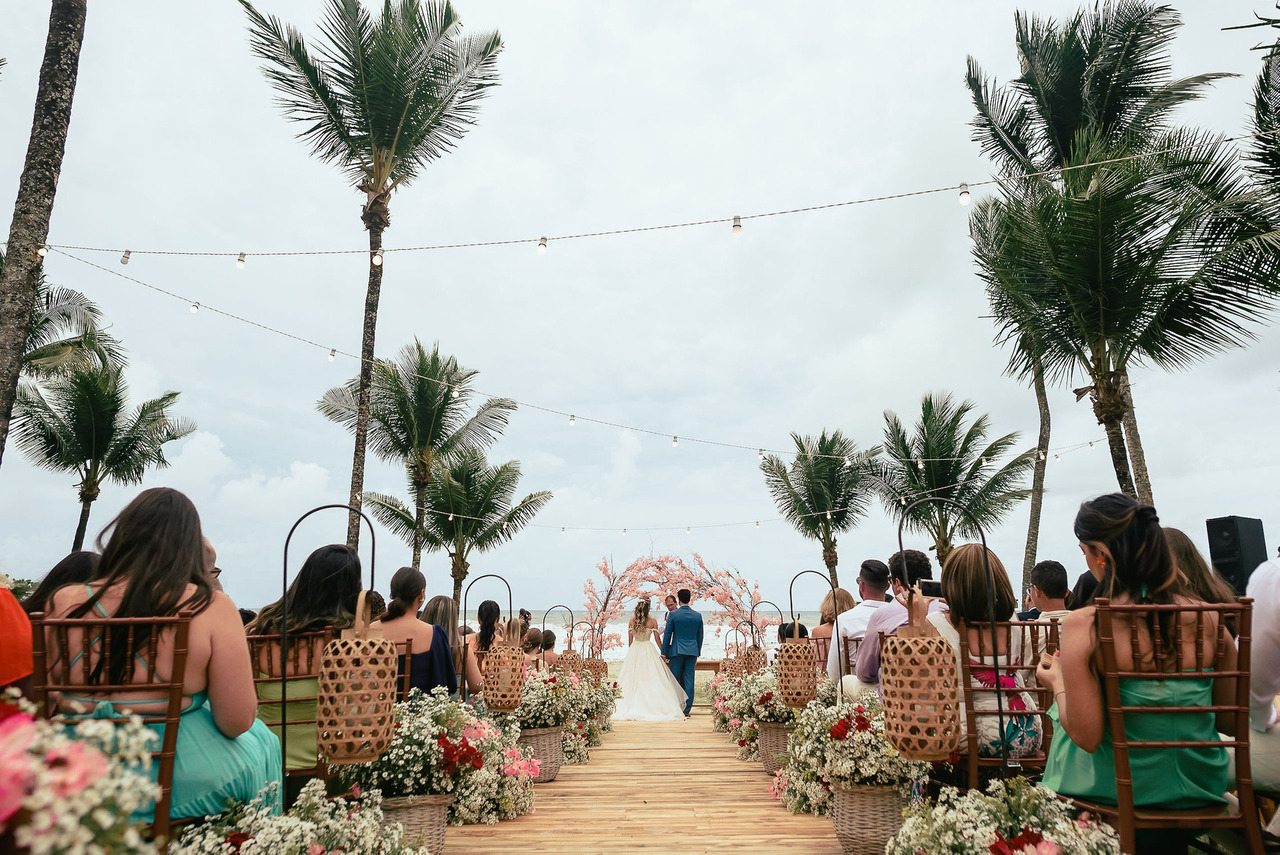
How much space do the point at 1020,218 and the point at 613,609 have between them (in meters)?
15.1

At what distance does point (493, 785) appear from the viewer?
4.41 metres

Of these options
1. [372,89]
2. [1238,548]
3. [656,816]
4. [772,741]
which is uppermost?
[372,89]

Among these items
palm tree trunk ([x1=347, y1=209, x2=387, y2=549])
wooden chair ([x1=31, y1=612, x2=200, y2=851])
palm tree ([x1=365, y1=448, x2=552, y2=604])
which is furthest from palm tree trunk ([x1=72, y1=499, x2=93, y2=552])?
wooden chair ([x1=31, y1=612, x2=200, y2=851])

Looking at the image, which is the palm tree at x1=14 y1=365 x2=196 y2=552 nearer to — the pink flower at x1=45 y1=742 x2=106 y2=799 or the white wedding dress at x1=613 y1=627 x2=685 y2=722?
the white wedding dress at x1=613 y1=627 x2=685 y2=722

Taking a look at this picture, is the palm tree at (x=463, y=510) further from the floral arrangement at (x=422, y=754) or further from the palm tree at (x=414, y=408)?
the floral arrangement at (x=422, y=754)

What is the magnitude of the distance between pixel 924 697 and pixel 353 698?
1.96 m

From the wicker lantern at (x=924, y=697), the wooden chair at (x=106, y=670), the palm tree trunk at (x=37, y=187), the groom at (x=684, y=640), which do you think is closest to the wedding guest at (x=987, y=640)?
the wicker lantern at (x=924, y=697)

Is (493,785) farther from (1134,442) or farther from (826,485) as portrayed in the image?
(826,485)

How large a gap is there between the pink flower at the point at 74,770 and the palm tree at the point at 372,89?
9067 mm

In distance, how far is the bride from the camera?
438 inches

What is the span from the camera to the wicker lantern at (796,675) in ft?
16.1

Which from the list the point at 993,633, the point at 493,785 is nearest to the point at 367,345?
the point at 493,785

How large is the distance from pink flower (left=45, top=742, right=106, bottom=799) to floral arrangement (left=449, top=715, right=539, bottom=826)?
3.46 metres

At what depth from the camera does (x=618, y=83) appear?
1139cm
